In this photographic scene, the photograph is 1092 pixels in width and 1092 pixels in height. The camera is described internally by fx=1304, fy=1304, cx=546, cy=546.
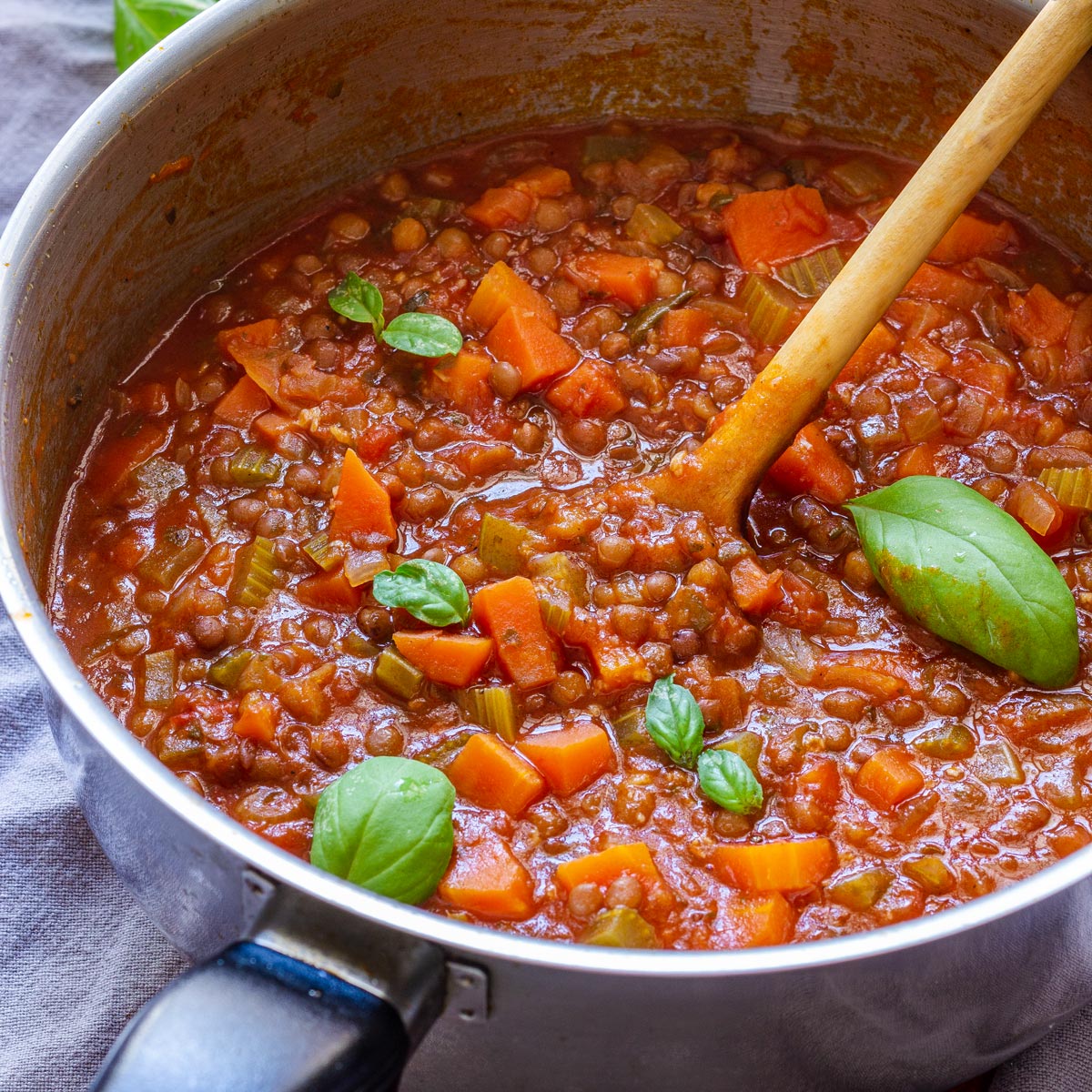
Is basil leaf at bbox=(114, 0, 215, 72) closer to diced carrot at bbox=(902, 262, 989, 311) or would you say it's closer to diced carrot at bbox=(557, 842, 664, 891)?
diced carrot at bbox=(902, 262, 989, 311)

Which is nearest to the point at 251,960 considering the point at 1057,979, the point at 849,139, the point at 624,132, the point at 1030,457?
the point at 1057,979

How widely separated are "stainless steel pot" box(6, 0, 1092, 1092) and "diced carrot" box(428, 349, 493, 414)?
33.7 inches

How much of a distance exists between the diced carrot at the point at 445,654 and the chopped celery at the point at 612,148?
73.6 inches

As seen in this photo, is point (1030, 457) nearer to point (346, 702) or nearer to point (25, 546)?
point (346, 702)

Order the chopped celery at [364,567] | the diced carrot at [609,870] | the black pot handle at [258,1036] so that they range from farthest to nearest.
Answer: the chopped celery at [364,567] → the diced carrot at [609,870] → the black pot handle at [258,1036]

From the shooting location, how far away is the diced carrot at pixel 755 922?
265cm

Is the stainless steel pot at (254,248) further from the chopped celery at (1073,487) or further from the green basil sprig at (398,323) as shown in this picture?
the chopped celery at (1073,487)

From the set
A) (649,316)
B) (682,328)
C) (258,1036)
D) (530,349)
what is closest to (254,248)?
(530,349)

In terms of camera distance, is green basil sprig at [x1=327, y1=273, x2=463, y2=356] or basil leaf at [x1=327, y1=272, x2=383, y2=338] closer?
green basil sprig at [x1=327, y1=273, x2=463, y2=356]

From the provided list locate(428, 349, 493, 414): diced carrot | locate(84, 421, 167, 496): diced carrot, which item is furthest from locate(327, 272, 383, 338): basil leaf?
locate(84, 421, 167, 496): diced carrot

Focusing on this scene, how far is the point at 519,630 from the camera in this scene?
3031mm

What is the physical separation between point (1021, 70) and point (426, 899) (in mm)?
2381

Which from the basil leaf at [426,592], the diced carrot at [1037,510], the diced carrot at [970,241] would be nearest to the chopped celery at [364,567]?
the basil leaf at [426,592]

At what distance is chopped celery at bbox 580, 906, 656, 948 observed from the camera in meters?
2.58
